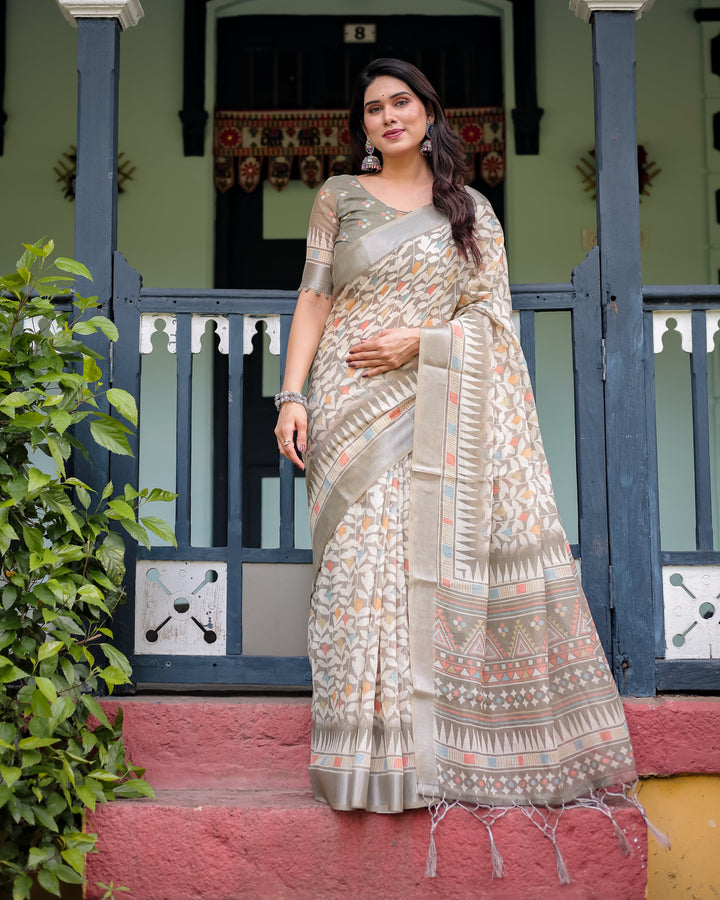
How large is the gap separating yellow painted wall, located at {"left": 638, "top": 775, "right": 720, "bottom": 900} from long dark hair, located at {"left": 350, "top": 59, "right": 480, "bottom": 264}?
150 cm

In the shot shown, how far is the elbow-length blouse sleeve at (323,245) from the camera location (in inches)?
114

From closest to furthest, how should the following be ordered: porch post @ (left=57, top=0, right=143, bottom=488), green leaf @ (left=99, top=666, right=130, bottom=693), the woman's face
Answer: green leaf @ (left=99, top=666, right=130, bottom=693) < the woman's face < porch post @ (left=57, top=0, right=143, bottom=488)

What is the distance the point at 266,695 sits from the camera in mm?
3131

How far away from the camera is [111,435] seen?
9.02 feet

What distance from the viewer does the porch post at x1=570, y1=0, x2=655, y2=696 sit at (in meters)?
3.00

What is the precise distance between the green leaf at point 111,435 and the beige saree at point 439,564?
0.50 meters

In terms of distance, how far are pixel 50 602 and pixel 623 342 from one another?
1.74 m

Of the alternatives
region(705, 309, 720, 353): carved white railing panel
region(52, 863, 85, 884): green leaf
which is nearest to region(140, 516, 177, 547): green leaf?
region(52, 863, 85, 884): green leaf

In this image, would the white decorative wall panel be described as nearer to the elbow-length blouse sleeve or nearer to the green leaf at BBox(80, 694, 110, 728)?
the green leaf at BBox(80, 694, 110, 728)

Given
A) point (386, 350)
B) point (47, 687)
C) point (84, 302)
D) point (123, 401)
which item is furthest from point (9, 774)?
point (386, 350)

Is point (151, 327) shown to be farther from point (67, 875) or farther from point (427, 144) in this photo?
point (67, 875)

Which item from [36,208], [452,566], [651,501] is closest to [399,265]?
[452,566]

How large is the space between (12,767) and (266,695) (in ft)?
2.86

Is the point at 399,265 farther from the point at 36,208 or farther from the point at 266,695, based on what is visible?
the point at 36,208
